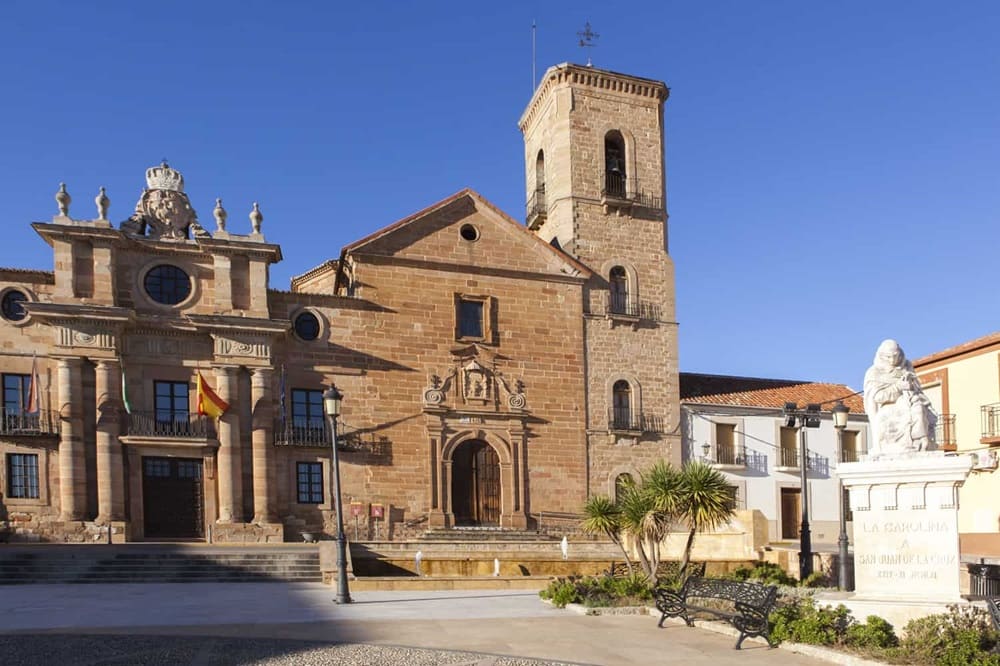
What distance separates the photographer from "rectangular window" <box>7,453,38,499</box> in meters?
26.0

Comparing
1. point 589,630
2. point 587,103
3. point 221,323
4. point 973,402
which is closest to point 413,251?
point 221,323

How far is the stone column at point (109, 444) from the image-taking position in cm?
2631

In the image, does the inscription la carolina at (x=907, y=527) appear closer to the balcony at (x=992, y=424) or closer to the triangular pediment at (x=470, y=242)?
the balcony at (x=992, y=424)

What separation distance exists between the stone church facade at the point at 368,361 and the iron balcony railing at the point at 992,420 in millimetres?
9888

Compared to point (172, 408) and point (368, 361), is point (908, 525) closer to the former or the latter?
point (368, 361)

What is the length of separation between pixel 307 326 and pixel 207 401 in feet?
13.2

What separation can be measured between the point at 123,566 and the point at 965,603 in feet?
58.7

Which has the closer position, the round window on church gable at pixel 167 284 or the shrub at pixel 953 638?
the shrub at pixel 953 638

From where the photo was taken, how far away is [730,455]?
Answer: 34.3 m

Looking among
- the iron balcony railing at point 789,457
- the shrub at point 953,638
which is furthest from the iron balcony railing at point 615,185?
the shrub at point 953,638

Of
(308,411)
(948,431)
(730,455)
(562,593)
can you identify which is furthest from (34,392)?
(948,431)

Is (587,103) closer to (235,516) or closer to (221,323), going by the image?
(221,323)

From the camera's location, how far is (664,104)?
3619 cm

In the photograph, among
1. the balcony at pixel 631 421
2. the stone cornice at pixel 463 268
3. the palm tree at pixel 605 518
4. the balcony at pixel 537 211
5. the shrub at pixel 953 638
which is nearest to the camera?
the shrub at pixel 953 638
